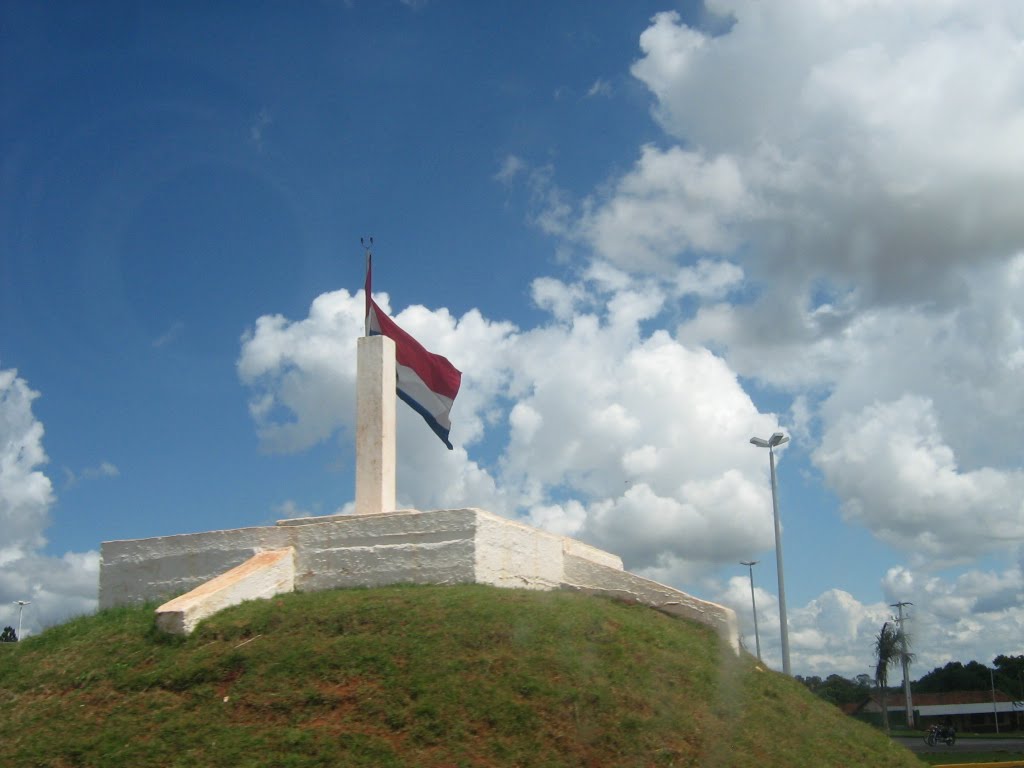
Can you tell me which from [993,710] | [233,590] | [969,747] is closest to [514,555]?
[233,590]

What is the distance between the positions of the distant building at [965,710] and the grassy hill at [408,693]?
43.7 metres

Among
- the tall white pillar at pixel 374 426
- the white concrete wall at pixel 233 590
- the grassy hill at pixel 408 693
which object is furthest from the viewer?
the tall white pillar at pixel 374 426

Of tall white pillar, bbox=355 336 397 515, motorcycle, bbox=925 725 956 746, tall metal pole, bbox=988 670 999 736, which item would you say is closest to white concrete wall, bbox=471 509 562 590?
tall white pillar, bbox=355 336 397 515

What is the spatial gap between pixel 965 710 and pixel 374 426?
47.2 meters

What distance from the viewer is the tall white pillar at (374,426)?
56.6 feet

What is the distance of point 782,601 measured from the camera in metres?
20.0

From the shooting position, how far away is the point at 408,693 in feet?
35.9

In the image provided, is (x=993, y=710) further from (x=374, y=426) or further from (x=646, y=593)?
(x=374, y=426)

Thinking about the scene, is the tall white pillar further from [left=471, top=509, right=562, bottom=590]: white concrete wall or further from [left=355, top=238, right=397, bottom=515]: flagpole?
[left=471, top=509, right=562, bottom=590]: white concrete wall

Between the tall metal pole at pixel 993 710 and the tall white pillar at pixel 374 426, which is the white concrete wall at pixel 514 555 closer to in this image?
the tall white pillar at pixel 374 426

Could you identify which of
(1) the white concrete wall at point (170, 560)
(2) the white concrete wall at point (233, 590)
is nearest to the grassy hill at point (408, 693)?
(2) the white concrete wall at point (233, 590)

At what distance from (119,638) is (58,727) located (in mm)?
2364

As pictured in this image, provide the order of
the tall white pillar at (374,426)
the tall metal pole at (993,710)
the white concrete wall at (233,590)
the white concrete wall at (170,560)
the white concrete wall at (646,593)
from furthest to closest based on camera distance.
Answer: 1. the tall metal pole at (993,710)
2. the tall white pillar at (374,426)
3. the white concrete wall at (170,560)
4. the white concrete wall at (646,593)
5. the white concrete wall at (233,590)

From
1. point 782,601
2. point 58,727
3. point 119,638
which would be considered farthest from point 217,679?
point 782,601
